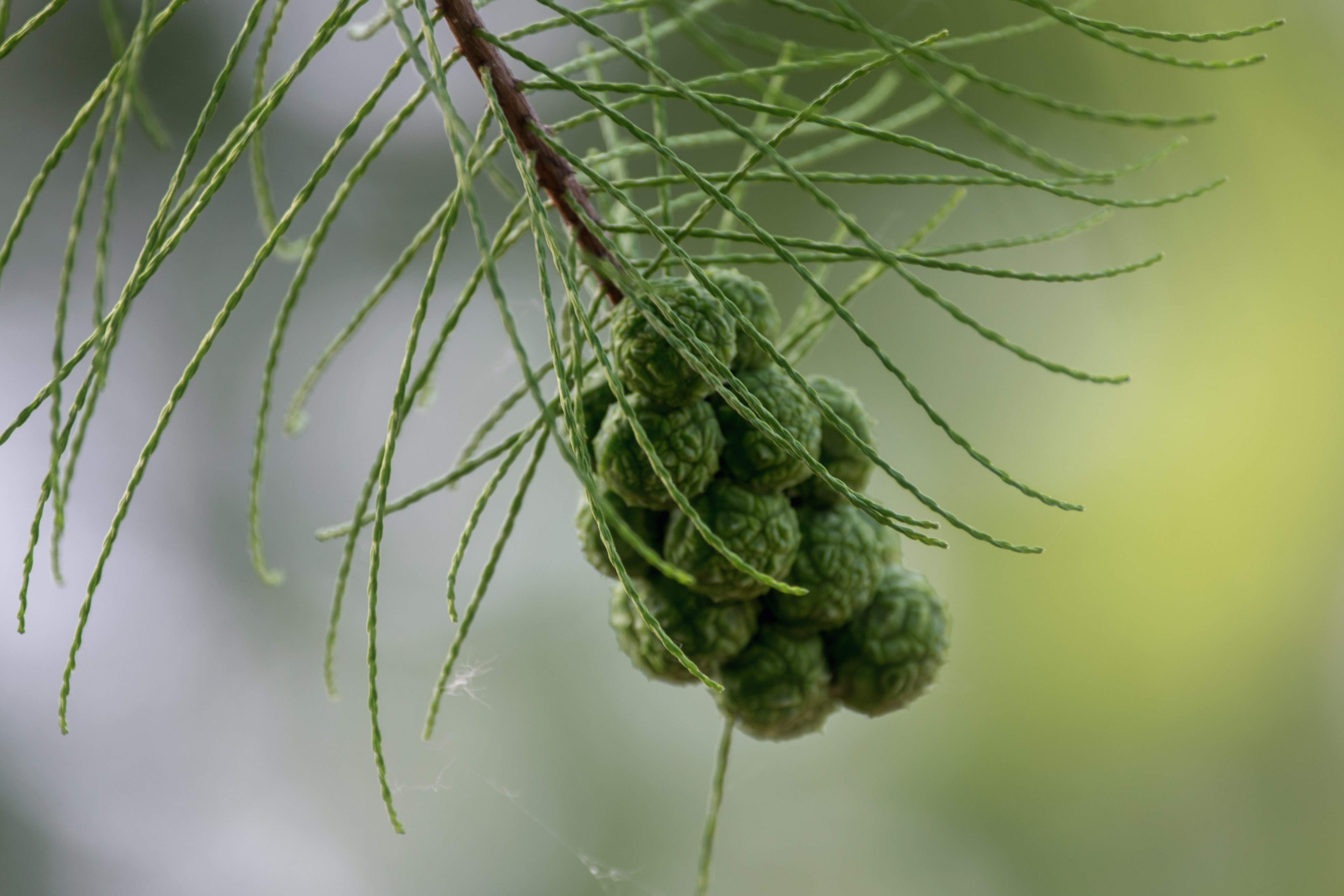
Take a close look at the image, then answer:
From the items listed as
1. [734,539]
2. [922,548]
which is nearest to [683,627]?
[734,539]

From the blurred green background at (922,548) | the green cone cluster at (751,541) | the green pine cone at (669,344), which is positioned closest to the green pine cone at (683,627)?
the green cone cluster at (751,541)

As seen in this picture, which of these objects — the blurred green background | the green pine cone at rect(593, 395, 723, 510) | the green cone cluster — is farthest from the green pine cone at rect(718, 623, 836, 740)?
the blurred green background

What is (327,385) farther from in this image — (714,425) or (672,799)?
(714,425)

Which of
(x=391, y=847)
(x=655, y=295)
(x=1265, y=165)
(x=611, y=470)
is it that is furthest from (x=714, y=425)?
(x=391, y=847)

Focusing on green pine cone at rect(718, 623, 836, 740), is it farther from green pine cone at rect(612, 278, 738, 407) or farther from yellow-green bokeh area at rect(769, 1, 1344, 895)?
yellow-green bokeh area at rect(769, 1, 1344, 895)

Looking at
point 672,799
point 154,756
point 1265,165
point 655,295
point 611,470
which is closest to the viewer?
point 655,295

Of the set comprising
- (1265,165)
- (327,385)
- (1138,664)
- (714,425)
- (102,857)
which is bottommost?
(102,857)

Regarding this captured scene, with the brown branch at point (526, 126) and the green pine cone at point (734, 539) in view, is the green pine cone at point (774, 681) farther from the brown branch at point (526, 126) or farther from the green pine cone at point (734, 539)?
the brown branch at point (526, 126)

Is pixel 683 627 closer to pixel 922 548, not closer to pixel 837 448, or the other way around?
pixel 837 448
